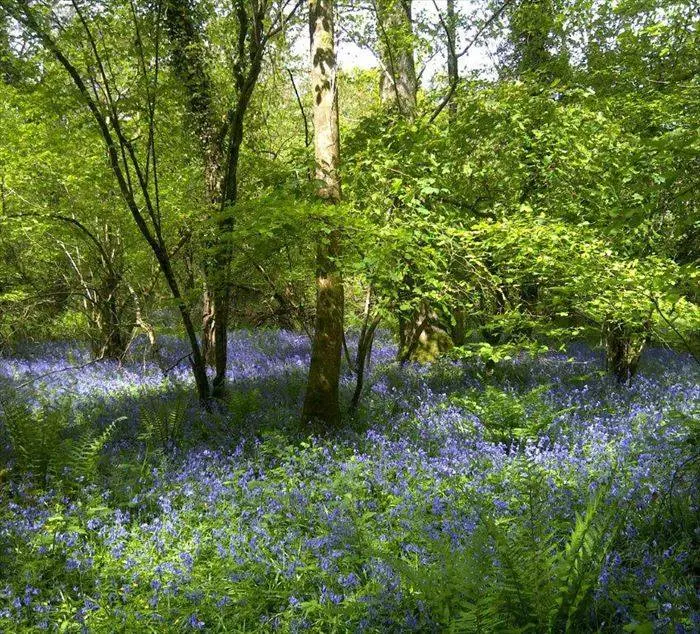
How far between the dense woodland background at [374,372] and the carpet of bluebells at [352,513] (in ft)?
0.09

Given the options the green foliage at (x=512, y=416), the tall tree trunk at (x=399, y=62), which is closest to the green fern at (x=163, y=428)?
the green foliage at (x=512, y=416)

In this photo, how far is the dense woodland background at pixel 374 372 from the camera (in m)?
3.16

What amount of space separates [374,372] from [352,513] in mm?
5152

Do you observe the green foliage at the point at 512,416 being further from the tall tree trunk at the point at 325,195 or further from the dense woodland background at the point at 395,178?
the tall tree trunk at the point at 325,195

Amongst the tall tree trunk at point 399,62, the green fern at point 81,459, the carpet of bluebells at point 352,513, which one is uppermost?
the tall tree trunk at point 399,62

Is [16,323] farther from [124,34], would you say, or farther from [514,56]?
[514,56]

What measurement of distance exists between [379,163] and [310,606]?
4720 mm

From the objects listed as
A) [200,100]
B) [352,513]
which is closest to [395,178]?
[352,513]

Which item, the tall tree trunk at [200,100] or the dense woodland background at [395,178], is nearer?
the dense woodland background at [395,178]

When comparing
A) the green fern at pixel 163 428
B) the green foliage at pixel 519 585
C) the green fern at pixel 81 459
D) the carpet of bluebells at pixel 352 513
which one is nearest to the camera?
the green foliage at pixel 519 585

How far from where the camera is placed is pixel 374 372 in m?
9.05

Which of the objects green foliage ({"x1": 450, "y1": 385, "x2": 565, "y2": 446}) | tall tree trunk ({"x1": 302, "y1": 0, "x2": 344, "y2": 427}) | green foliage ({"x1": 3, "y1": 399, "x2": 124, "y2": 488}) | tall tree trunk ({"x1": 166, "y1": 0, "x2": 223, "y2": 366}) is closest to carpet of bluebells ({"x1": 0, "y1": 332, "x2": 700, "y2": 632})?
green foliage ({"x1": 450, "y1": 385, "x2": 565, "y2": 446})

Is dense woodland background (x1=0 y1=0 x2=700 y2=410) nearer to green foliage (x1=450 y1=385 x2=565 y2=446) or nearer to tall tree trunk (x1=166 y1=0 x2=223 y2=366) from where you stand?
tall tree trunk (x1=166 y1=0 x2=223 y2=366)

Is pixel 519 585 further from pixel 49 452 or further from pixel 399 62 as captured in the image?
pixel 399 62
